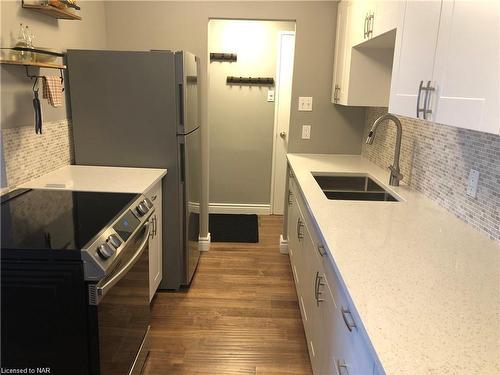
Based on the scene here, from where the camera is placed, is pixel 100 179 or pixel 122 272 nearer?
pixel 122 272

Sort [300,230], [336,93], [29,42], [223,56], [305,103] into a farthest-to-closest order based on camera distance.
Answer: [223,56]
[305,103]
[336,93]
[300,230]
[29,42]

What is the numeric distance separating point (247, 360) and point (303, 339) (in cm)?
39

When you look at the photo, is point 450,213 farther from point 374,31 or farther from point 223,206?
point 223,206

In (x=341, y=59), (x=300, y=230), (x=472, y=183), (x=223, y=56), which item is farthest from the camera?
(x=223, y=56)

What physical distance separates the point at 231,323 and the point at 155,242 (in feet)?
2.31

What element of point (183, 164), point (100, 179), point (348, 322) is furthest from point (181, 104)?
point (348, 322)

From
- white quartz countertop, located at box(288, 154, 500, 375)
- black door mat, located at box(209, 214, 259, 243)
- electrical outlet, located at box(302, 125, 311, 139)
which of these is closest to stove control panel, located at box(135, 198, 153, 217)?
white quartz countertop, located at box(288, 154, 500, 375)

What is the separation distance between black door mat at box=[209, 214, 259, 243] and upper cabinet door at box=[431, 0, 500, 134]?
2820mm

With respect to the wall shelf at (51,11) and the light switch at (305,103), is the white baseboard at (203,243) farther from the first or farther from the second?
the wall shelf at (51,11)

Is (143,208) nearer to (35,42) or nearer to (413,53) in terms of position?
(35,42)

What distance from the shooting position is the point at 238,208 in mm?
4695

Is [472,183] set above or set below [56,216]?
above

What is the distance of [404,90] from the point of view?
5.39ft

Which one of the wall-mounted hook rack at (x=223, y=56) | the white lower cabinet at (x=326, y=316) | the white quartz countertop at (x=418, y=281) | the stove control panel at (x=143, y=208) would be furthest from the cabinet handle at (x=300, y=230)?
the wall-mounted hook rack at (x=223, y=56)
